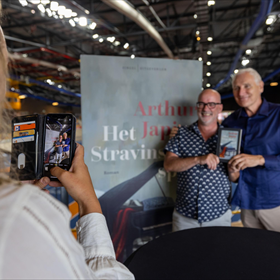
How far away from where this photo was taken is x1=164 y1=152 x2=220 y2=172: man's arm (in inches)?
77.8

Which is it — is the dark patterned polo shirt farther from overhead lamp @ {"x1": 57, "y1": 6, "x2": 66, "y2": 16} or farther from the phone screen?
overhead lamp @ {"x1": 57, "y1": 6, "x2": 66, "y2": 16}

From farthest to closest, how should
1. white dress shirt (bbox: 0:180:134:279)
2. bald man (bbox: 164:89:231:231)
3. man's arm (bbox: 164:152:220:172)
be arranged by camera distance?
bald man (bbox: 164:89:231:231), man's arm (bbox: 164:152:220:172), white dress shirt (bbox: 0:180:134:279)

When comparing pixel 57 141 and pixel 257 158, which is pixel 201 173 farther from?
pixel 57 141

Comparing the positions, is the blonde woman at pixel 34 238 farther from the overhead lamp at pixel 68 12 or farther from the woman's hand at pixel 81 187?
the overhead lamp at pixel 68 12

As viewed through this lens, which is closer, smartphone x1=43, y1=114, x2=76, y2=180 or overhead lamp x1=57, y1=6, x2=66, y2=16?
smartphone x1=43, y1=114, x2=76, y2=180

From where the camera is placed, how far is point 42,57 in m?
10.5

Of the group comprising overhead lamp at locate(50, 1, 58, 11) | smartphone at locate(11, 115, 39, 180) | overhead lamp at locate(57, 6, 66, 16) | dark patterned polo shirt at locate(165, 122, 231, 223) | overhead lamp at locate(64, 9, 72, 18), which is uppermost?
overhead lamp at locate(50, 1, 58, 11)

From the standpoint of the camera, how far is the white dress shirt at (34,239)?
32 cm

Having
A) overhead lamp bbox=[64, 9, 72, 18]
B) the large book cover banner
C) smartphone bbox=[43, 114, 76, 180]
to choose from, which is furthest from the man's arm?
overhead lamp bbox=[64, 9, 72, 18]

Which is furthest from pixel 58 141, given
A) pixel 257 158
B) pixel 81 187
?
pixel 257 158

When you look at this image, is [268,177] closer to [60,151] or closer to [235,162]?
[235,162]

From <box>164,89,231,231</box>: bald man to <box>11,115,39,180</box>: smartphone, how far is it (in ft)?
4.78

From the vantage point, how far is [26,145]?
94 centimetres

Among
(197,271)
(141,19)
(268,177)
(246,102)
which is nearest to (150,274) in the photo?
(197,271)
